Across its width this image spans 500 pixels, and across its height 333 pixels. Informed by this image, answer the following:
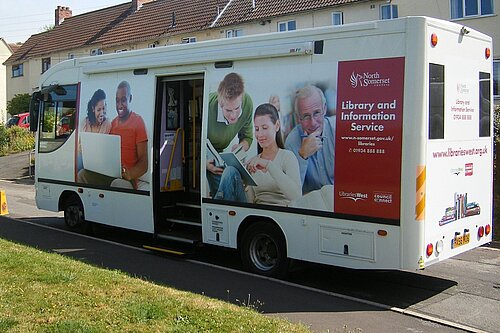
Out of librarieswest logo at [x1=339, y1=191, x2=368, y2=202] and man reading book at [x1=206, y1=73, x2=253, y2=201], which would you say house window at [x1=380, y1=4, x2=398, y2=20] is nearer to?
man reading book at [x1=206, y1=73, x2=253, y2=201]

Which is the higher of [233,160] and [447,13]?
[447,13]

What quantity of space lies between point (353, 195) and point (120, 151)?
16.0ft

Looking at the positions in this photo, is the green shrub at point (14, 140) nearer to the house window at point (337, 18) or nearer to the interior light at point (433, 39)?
the house window at point (337, 18)

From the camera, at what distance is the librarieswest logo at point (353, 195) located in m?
7.53

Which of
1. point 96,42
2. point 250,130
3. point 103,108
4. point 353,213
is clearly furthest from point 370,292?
point 96,42

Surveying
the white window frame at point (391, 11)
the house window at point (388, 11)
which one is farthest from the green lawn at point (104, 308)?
the house window at point (388, 11)

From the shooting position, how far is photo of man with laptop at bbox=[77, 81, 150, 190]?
10609 mm

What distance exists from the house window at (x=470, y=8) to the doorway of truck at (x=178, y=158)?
56.4ft

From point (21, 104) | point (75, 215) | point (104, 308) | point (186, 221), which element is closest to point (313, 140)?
point (186, 221)

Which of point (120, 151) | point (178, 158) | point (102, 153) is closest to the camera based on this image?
point (178, 158)

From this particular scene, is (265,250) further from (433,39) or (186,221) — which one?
(433,39)

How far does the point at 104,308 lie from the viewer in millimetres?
6047

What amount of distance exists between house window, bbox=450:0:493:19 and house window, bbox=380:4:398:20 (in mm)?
2953

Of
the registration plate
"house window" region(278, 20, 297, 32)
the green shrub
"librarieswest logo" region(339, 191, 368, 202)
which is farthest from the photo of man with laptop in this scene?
the green shrub
